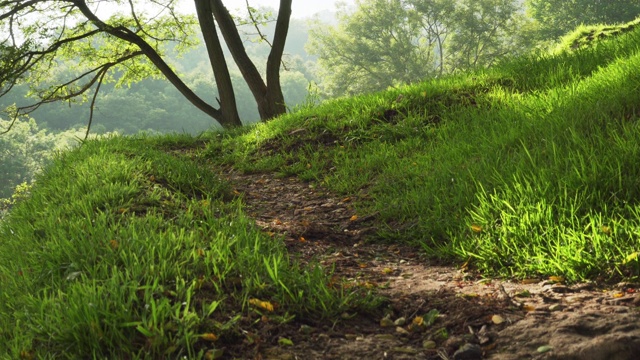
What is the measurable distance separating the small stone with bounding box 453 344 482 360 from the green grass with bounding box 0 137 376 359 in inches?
21.0

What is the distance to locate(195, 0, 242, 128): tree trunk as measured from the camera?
33.1 feet

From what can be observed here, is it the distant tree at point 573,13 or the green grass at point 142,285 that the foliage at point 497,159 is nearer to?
the green grass at point 142,285

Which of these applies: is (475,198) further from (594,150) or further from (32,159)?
(32,159)

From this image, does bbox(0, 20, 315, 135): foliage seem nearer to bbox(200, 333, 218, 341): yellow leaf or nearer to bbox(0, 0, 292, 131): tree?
bbox(0, 0, 292, 131): tree

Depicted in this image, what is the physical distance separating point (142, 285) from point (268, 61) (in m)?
8.33

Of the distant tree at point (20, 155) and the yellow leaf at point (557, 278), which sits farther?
the distant tree at point (20, 155)

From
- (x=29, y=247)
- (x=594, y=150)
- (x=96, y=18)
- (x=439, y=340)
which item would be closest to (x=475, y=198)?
(x=594, y=150)

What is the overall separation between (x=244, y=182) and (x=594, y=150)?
12.2ft

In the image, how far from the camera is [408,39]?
137 feet

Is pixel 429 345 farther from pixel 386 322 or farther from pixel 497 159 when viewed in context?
pixel 497 159

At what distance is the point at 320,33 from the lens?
4406cm

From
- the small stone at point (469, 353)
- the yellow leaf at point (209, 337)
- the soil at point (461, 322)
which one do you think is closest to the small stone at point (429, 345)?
the soil at point (461, 322)

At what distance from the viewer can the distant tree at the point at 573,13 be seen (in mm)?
31250

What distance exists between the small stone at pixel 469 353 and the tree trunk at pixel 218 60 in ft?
27.6
